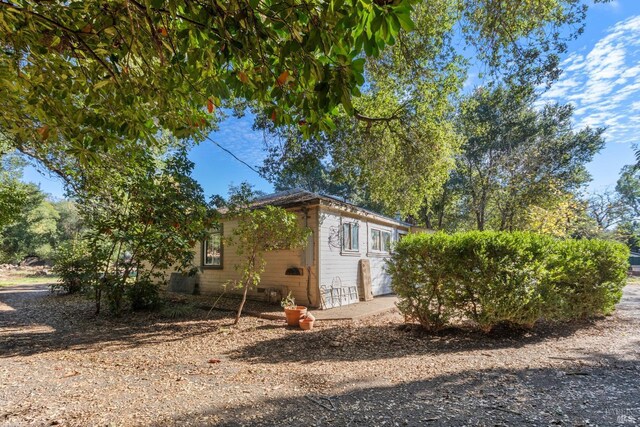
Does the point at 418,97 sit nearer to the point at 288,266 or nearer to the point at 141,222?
the point at 288,266

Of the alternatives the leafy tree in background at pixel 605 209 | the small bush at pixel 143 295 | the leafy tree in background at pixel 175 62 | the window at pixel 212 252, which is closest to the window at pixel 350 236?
the window at pixel 212 252

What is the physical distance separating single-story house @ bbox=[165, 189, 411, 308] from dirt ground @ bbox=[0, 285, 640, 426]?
7.66ft

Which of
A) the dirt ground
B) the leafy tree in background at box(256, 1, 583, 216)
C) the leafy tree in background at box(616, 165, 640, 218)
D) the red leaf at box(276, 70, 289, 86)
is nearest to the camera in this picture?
the red leaf at box(276, 70, 289, 86)

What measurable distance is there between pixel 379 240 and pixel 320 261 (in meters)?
4.00

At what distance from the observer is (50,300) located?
10.5 m

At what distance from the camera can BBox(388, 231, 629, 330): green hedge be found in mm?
5379

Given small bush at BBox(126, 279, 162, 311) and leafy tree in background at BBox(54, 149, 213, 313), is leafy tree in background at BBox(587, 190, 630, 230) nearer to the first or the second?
leafy tree in background at BBox(54, 149, 213, 313)

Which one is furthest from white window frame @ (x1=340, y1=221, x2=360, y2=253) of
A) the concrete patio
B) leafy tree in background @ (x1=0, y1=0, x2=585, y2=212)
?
leafy tree in background @ (x1=0, y1=0, x2=585, y2=212)

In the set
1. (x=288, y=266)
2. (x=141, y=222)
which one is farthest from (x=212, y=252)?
(x=141, y=222)

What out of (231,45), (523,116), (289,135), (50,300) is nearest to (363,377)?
(231,45)

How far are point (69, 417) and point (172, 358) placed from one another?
208 centimetres

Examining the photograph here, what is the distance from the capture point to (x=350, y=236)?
34.1 ft

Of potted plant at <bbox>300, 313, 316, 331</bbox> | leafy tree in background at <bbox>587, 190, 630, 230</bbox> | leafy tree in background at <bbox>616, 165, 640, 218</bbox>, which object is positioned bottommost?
potted plant at <bbox>300, 313, 316, 331</bbox>

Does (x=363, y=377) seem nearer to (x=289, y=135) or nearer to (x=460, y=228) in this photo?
(x=289, y=135)
